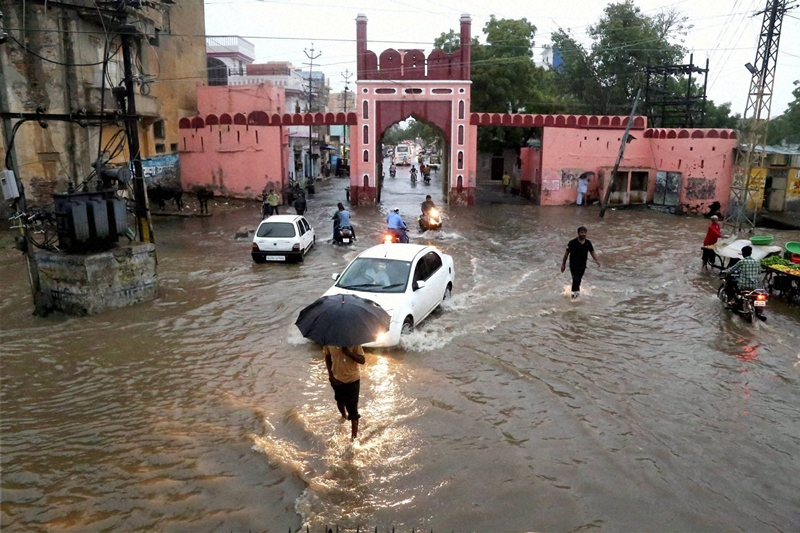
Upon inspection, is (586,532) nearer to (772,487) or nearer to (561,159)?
(772,487)

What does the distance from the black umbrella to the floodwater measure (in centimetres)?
124

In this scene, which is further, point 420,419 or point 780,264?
point 780,264

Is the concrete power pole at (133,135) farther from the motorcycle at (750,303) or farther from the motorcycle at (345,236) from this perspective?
the motorcycle at (750,303)

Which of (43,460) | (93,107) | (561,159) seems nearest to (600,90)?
(561,159)

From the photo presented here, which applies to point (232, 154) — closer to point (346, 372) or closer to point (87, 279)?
point (87, 279)

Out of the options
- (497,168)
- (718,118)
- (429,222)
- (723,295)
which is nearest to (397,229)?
(429,222)

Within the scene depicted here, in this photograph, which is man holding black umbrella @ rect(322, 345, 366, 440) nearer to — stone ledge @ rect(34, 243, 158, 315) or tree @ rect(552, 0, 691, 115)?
stone ledge @ rect(34, 243, 158, 315)

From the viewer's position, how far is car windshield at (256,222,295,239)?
1512 centimetres

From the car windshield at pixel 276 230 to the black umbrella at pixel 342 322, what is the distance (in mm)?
9442

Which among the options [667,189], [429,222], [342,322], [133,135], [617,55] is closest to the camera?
[342,322]

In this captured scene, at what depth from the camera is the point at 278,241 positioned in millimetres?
14938

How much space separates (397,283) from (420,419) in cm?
306

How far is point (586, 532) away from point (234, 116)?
26.7 m

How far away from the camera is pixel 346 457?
581 cm
